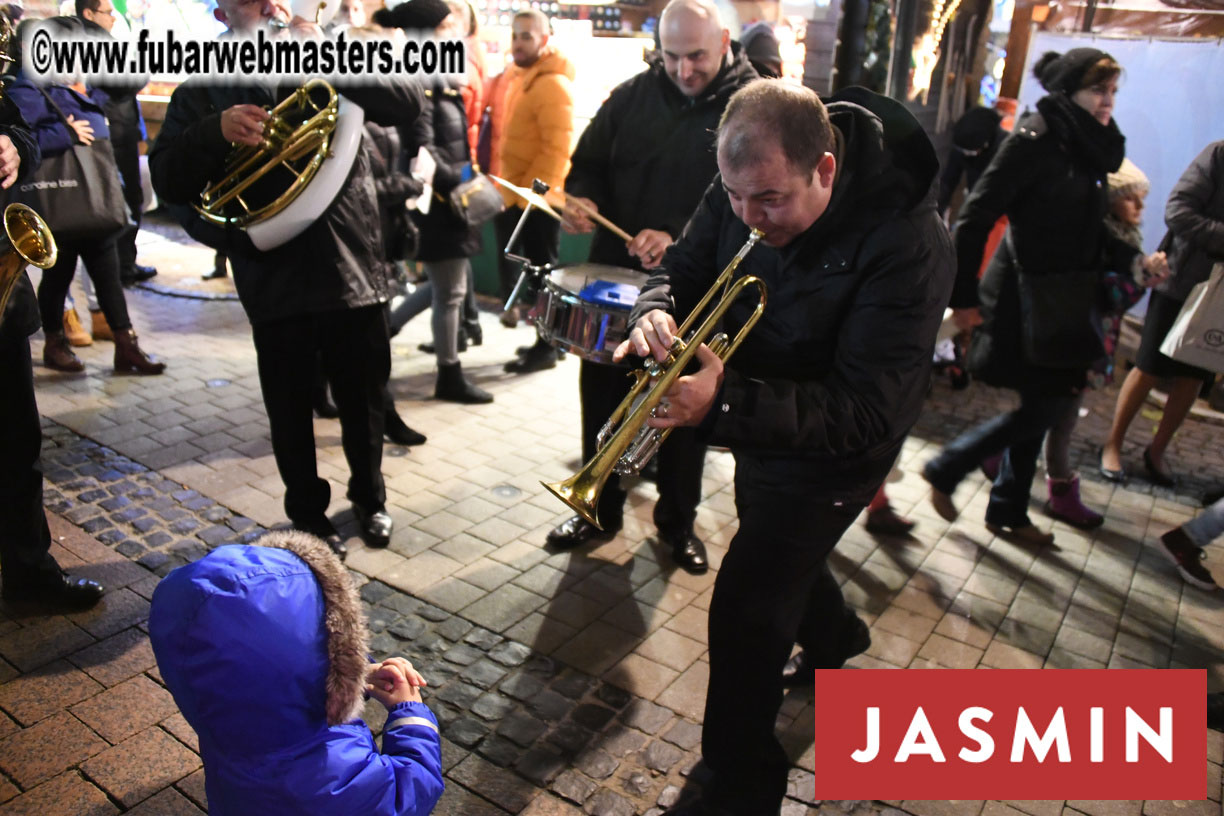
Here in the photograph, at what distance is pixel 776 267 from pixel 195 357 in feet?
17.9

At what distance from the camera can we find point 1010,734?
10.2 ft

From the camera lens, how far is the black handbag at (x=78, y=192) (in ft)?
17.0

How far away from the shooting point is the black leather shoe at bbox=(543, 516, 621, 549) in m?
4.19

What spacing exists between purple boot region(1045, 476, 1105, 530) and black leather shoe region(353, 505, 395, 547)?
3.52 m

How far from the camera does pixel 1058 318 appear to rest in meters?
4.06

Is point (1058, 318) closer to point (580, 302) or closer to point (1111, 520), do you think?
point (1111, 520)

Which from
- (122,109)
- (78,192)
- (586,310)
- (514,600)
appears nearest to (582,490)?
(586,310)

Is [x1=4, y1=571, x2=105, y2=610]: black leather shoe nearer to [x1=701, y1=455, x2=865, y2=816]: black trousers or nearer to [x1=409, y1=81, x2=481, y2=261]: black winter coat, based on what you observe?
[x1=701, y1=455, x2=865, y2=816]: black trousers

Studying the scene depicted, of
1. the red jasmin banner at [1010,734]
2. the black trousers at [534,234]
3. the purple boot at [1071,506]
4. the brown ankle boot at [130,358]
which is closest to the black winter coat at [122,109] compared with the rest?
the brown ankle boot at [130,358]

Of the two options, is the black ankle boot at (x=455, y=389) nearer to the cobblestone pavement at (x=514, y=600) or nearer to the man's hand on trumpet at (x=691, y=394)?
the cobblestone pavement at (x=514, y=600)

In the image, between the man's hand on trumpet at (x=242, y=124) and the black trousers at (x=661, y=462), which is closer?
the man's hand on trumpet at (x=242, y=124)

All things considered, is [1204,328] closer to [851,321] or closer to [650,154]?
[650,154]

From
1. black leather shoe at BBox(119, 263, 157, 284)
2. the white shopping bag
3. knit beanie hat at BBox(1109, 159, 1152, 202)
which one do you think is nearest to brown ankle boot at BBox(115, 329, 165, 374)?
black leather shoe at BBox(119, 263, 157, 284)

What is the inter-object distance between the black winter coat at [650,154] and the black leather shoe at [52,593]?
2697 millimetres
